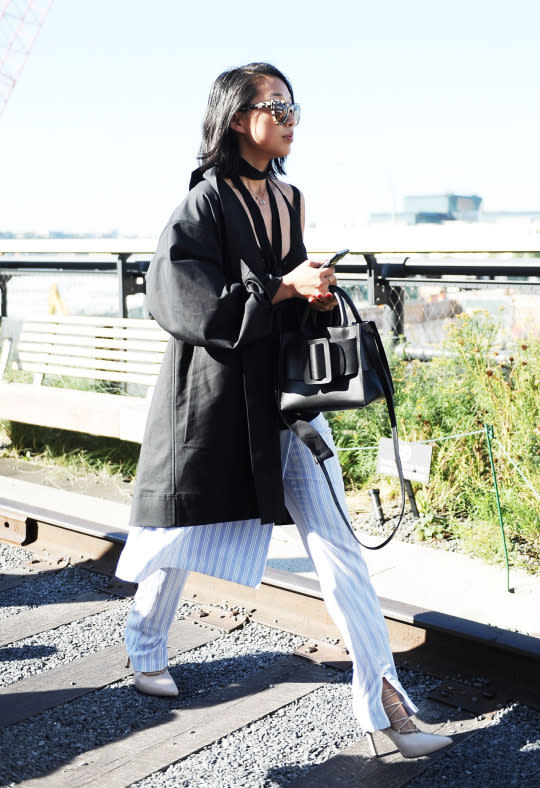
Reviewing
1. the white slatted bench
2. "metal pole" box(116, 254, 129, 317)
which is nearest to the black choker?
the white slatted bench

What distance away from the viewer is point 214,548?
310 cm

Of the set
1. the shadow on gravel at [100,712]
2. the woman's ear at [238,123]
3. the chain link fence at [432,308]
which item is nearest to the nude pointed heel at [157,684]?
the shadow on gravel at [100,712]

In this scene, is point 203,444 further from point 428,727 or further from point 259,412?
point 428,727

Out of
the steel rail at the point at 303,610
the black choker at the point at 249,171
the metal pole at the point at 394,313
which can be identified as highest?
the black choker at the point at 249,171

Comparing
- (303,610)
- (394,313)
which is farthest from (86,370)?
(303,610)

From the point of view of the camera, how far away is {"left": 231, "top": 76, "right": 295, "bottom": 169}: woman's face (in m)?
2.92

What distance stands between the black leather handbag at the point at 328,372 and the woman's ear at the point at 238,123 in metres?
0.57

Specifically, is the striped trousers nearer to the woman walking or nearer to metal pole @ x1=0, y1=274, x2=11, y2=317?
the woman walking

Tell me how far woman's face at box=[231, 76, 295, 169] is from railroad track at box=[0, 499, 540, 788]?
173 cm

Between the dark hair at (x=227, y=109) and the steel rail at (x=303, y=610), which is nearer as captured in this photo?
the dark hair at (x=227, y=109)

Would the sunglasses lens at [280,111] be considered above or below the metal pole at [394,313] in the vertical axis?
above

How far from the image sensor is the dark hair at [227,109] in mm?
2916

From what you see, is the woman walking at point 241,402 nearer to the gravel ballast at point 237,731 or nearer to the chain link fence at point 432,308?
the gravel ballast at point 237,731

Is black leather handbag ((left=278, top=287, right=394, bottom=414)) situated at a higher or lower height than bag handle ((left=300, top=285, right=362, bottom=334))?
lower
